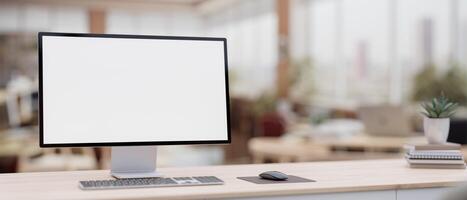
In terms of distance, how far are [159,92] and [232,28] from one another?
11721 millimetres

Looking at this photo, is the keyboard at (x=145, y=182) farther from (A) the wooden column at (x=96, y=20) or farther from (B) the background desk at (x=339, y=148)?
(A) the wooden column at (x=96, y=20)

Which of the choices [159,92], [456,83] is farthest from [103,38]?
[456,83]

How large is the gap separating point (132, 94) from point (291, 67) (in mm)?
7360

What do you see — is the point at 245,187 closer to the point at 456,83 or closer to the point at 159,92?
the point at 159,92

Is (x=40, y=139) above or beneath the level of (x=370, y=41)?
beneath

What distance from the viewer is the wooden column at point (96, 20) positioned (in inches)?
535

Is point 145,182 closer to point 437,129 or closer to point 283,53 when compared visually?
point 437,129

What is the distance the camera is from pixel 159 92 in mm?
2307

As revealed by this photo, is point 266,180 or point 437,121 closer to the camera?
point 266,180

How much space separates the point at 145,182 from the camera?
2.12 meters

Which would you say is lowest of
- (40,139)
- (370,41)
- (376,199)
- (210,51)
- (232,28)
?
(376,199)

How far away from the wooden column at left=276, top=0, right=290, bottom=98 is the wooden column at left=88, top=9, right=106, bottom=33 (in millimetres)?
5028

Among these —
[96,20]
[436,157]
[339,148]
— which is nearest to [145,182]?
[436,157]

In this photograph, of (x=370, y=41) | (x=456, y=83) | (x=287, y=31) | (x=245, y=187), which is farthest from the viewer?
(x=287, y=31)
